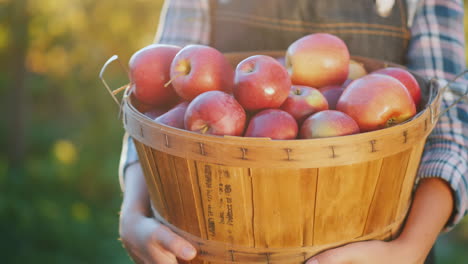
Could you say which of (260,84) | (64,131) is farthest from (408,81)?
(64,131)

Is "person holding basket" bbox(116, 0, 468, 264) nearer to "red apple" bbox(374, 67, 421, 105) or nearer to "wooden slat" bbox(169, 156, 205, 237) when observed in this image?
"wooden slat" bbox(169, 156, 205, 237)

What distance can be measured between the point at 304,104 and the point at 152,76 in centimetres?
38

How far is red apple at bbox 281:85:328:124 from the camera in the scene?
42.7 inches

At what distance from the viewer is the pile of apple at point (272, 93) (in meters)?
1.01

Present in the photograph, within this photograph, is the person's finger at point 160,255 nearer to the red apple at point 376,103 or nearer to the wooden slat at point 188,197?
the wooden slat at point 188,197

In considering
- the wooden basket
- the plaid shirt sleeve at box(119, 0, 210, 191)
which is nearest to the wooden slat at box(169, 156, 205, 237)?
the wooden basket

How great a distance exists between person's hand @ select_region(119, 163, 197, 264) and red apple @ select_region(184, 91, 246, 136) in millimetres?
266

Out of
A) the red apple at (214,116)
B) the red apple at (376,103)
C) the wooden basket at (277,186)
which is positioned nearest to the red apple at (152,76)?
the wooden basket at (277,186)

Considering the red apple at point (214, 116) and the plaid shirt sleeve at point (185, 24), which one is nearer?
the red apple at point (214, 116)

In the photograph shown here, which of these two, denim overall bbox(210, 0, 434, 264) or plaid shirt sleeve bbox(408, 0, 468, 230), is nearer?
plaid shirt sleeve bbox(408, 0, 468, 230)

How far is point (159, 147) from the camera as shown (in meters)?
0.99

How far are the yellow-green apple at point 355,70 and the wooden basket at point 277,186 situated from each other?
326mm

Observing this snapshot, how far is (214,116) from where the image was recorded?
99 centimetres

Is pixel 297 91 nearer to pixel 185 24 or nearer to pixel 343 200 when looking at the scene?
pixel 343 200
